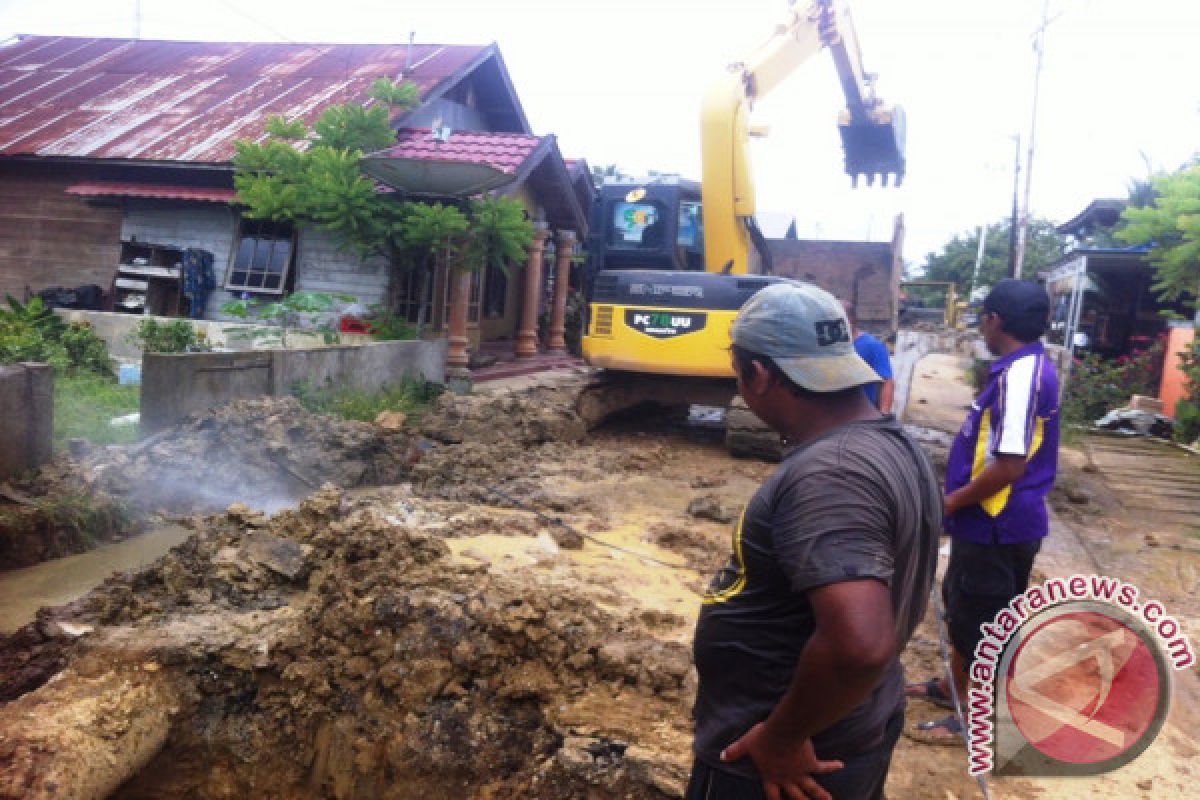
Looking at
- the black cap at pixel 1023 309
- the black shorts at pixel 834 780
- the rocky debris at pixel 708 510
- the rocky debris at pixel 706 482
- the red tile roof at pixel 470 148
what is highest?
the red tile roof at pixel 470 148

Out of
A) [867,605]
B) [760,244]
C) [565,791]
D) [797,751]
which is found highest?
[760,244]

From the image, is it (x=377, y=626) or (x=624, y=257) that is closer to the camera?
(x=377, y=626)

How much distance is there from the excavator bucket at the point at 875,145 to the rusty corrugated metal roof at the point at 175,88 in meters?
5.90

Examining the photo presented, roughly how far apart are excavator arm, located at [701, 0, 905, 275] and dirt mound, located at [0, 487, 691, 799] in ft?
20.2

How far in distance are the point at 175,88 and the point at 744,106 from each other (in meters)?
9.96

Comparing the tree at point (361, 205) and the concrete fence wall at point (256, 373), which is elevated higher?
the tree at point (361, 205)

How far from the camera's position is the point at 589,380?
9922mm

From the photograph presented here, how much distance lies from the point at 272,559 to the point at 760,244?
763 cm

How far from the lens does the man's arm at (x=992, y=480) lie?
3016mm

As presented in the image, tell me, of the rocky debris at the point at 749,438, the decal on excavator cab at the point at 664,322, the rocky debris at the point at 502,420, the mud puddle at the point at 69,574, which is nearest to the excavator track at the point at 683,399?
the rocky debris at the point at 749,438

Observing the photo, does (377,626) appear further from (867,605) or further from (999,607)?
(867,605)

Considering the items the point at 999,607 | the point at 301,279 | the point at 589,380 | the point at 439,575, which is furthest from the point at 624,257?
the point at 999,607

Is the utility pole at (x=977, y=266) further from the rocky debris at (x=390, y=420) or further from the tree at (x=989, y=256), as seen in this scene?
the rocky debris at (x=390, y=420)

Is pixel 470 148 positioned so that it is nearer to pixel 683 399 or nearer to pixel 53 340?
pixel 683 399
